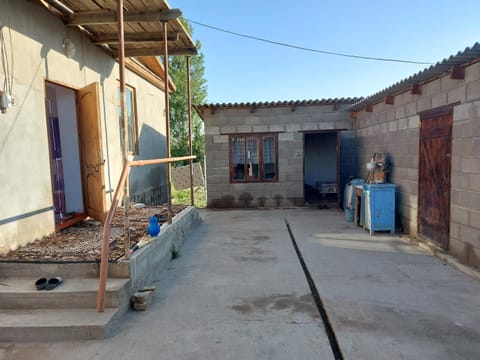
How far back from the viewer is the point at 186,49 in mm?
5902

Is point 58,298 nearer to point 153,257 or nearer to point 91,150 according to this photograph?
point 153,257

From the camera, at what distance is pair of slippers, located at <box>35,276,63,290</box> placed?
2.91 m

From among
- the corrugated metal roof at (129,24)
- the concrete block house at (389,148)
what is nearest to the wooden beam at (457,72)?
the concrete block house at (389,148)

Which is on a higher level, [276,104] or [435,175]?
[276,104]

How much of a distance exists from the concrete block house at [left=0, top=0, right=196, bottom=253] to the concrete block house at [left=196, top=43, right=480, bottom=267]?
2.98m

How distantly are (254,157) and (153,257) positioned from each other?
549 cm

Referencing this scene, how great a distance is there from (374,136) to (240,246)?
419 cm

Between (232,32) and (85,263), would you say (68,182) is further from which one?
(232,32)

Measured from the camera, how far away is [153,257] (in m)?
3.84

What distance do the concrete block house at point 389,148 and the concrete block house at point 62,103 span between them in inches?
117

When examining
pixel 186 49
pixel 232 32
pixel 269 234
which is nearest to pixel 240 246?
pixel 269 234

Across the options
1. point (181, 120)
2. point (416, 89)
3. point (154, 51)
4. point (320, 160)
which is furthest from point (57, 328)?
point (181, 120)

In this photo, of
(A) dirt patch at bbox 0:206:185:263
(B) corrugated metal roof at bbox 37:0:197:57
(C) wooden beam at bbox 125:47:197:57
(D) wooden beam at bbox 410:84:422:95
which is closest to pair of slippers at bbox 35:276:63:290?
(A) dirt patch at bbox 0:206:185:263

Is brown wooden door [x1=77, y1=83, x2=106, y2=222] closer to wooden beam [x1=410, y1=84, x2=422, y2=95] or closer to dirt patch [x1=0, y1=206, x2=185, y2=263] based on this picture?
dirt patch [x1=0, y1=206, x2=185, y2=263]
